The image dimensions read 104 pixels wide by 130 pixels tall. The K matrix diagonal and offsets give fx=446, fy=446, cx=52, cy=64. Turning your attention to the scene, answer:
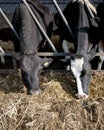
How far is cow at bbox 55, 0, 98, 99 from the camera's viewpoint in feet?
23.4

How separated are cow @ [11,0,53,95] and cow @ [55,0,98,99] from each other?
38 centimetres

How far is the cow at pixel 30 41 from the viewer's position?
7.00 m

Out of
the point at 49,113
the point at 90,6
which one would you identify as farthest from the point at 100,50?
the point at 49,113

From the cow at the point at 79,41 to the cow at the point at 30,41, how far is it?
0.38 metres

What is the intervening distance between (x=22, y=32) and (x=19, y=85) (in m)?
0.95

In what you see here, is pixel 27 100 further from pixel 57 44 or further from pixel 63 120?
pixel 57 44

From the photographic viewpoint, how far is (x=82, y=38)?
774 cm

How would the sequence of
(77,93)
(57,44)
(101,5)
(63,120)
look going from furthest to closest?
(57,44), (101,5), (77,93), (63,120)

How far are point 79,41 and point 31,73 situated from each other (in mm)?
1166

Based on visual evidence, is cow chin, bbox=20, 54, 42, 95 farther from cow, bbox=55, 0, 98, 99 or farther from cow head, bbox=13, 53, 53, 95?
cow, bbox=55, 0, 98, 99

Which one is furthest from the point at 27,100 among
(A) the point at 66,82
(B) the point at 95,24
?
(B) the point at 95,24

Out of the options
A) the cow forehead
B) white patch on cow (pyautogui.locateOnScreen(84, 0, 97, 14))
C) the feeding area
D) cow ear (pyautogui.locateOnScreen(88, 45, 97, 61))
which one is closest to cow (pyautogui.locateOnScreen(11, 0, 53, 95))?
the feeding area

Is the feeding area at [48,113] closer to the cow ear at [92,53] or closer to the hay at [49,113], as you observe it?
the hay at [49,113]

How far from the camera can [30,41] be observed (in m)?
7.53
